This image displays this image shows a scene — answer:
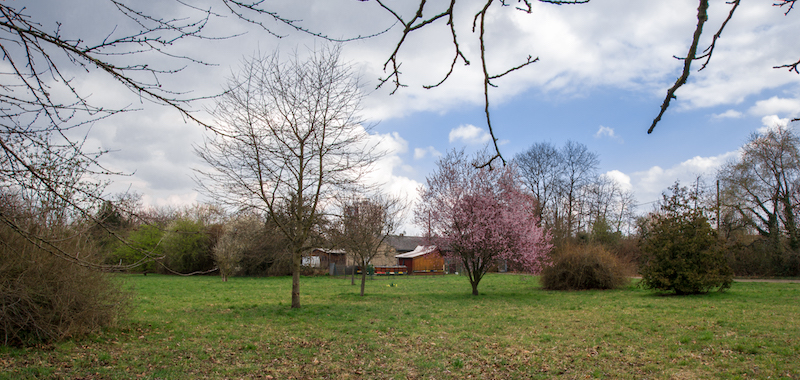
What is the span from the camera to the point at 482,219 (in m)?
15.2

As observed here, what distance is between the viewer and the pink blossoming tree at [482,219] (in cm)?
1545

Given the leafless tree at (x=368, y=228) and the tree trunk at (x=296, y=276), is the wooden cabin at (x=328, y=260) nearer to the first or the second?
the leafless tree at (x=368, y=228)

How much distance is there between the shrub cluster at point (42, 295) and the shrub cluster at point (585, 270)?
15.9 metres

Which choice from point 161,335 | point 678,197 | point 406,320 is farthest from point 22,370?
point 678,197

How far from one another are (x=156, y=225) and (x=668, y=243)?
1587cm

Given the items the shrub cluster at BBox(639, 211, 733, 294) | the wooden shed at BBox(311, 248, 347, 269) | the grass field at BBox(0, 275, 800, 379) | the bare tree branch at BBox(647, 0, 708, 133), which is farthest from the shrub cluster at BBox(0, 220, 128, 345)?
the wooden shed at BBox(311, 248, 347, 269)

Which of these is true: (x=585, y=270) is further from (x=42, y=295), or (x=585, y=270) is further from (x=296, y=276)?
(x=42, y=295)

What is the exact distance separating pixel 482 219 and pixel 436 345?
8.50m

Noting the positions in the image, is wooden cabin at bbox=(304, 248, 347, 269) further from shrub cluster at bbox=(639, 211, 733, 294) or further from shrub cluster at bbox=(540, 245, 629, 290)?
shrub cluster at bbox=(639, 211, 733, 294)

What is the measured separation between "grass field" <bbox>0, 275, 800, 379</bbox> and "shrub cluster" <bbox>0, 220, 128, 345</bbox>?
1.00 feet

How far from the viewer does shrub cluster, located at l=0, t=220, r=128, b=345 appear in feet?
20.4

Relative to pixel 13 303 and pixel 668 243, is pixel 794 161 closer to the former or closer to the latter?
pixel 668 243

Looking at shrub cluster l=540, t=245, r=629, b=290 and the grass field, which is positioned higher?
shrub cluster l=540, t=245, r=629, b=290

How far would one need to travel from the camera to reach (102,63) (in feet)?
8.64
